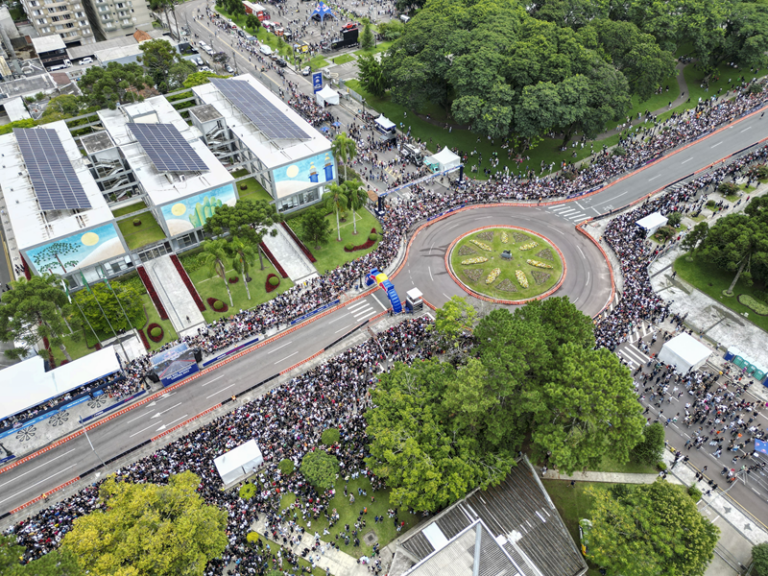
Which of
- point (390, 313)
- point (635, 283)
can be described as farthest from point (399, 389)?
point (635, 283)

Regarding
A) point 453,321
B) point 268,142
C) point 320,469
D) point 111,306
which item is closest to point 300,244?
point 268,142

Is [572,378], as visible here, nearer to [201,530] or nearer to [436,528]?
[436,528]

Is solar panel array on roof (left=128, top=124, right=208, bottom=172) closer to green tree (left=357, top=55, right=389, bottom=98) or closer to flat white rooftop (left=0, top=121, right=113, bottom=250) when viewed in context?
flat white rooftop (left=0, top=121, right=113, bottom=250)

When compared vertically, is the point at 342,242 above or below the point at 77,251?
below

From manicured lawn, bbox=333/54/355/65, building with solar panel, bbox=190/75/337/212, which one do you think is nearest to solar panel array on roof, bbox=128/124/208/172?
building with solar panel, bbox=190/75/337/212

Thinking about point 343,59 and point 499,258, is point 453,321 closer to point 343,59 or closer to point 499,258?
point 499,258
